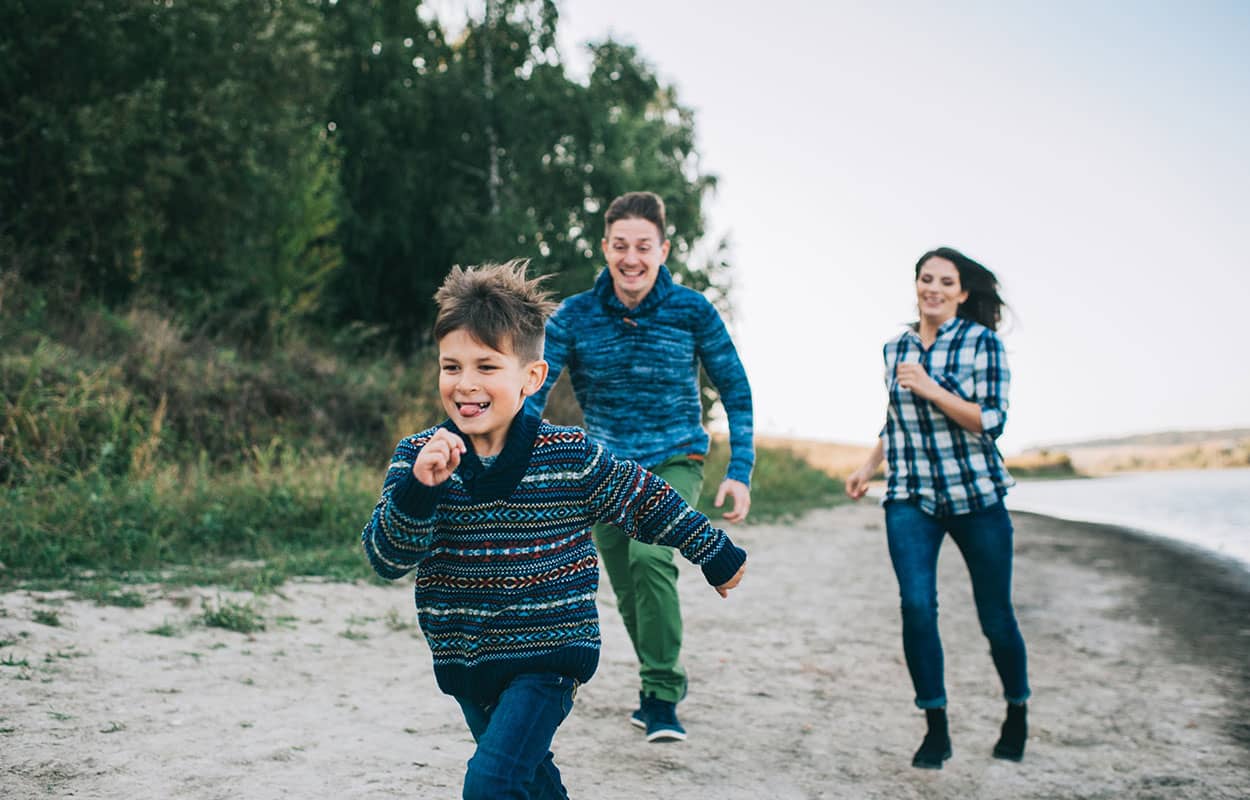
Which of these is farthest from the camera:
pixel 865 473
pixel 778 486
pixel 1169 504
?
pixel 778 486

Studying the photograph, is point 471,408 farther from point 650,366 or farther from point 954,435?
point 954,435

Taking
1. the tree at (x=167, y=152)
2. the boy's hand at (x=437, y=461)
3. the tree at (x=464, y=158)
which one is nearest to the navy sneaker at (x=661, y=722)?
the boy's hand at (x=437, y=461)

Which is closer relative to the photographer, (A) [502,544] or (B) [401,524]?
(B) [401,524]

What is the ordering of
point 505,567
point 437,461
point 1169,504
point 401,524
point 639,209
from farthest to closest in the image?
point 1169,504
point 639,209
point 505,567
point 401,524
point 437,461

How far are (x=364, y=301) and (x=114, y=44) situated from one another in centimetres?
886

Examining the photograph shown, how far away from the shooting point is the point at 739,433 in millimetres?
4746

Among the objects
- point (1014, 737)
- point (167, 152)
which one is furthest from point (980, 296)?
point (167, 152)

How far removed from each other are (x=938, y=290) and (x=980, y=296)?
Result: 390 millimetres

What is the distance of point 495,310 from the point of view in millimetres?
2727

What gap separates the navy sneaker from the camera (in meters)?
4.66

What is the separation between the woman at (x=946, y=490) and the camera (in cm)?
444

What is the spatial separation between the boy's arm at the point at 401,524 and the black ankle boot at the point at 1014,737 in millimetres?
→ 3176

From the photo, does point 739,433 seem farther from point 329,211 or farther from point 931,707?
point 329,211

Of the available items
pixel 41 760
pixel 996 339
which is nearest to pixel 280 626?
pixel 41 760
